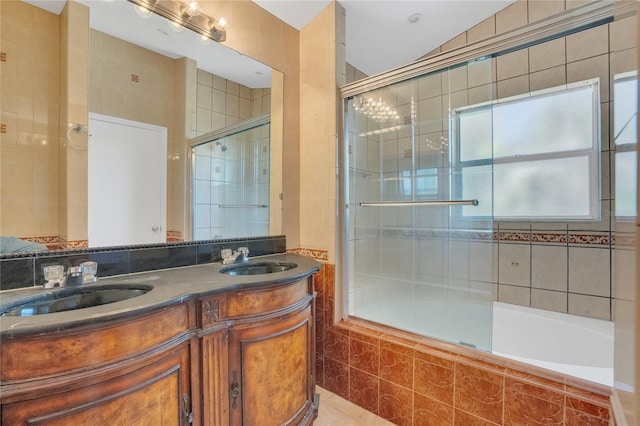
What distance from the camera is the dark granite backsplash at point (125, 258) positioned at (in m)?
1.11

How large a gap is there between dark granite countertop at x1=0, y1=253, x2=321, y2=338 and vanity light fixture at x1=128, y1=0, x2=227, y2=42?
1.36 meters

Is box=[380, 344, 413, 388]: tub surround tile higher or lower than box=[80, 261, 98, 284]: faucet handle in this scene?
lower

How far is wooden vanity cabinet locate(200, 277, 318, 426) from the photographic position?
3.70ft

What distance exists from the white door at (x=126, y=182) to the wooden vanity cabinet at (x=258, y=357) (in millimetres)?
→ 652

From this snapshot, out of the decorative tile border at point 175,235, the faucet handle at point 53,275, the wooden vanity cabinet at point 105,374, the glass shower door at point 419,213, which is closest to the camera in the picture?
the wooden vanity cabinet at point 105,374

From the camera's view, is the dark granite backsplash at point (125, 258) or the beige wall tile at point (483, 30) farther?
the beige wall tile at point (483, 30)

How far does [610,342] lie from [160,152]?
2998 millimetres

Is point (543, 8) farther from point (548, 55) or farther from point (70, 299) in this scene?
point (70, 299)

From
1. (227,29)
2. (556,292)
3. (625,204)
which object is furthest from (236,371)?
(556,292)

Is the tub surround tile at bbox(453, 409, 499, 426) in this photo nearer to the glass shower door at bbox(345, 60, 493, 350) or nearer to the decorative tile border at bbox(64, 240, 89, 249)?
the glass shower door at bbox(345, 60, 493, 350)

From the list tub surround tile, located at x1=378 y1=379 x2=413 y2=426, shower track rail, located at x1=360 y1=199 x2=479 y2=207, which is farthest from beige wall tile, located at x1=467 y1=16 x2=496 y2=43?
tub surround tile, located at x1=378 y1=379 x2=413 y2=426

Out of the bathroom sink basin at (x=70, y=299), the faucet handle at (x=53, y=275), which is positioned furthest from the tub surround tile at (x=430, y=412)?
the faucet handle at (x=53, y=275)

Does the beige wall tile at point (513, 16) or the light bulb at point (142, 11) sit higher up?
the beige wall tile at point (513, 16)

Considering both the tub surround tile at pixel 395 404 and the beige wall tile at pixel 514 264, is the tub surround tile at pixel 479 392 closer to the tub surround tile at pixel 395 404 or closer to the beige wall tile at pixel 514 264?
the tub surround tile at pixel 395 404
